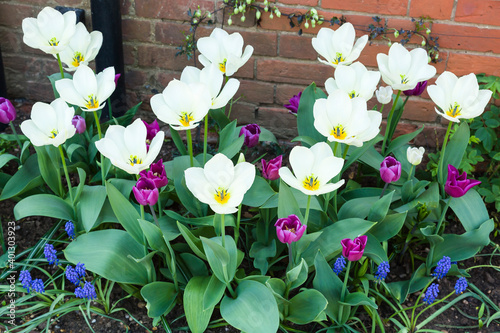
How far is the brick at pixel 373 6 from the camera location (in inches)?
74.1

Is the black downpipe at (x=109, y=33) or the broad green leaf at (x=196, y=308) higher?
the black downpipe at (x=109, y=33)

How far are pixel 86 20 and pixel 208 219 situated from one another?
1.22 metres

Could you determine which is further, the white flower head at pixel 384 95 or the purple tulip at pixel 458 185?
the white flower head at pixel 384 95

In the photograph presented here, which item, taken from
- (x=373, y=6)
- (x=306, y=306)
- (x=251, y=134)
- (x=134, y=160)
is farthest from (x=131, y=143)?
(x=373, y=6)

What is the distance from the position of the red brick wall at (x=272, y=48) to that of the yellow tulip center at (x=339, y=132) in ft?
2.66

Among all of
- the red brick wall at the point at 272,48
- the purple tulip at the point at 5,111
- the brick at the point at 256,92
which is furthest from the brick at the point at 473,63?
the purple tulip at the point at 5,111

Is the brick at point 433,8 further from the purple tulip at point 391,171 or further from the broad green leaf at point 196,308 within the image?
the broad green leaf at point 196,308

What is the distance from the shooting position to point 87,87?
1.42 meters

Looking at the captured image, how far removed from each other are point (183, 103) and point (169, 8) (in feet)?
2.97

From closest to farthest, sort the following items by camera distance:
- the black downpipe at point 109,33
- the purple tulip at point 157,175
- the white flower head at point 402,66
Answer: the purple tulip at point 157,175
the white flower head at point 402,66
the black downpipe at point 109,33

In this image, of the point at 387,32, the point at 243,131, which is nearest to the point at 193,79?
the point at 243,131

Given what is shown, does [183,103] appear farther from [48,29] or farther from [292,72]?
[292,72]

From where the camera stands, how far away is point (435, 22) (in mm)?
1875

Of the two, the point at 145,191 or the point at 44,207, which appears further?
the point at 44,207
